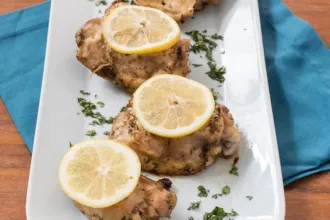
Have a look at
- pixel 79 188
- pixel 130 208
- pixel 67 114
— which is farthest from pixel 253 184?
pixel 67 114

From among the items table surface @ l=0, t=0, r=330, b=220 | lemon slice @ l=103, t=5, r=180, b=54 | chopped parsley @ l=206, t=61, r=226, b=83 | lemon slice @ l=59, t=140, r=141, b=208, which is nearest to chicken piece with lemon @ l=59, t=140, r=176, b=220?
lemon slice @ l=59, t=140, r=141, b=208

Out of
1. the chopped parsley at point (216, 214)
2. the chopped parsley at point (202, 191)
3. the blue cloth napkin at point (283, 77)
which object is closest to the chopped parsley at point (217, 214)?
A: the chopped parsley at point (216, 214)

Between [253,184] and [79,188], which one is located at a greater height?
[79,188]

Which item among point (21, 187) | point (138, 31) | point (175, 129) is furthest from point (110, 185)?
point (138, 31)

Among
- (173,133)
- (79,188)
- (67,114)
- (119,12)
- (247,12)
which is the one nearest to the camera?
(79,188)

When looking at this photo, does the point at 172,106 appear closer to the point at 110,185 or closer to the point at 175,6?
the point at 110,185

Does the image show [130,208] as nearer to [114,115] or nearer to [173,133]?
[173,133]
